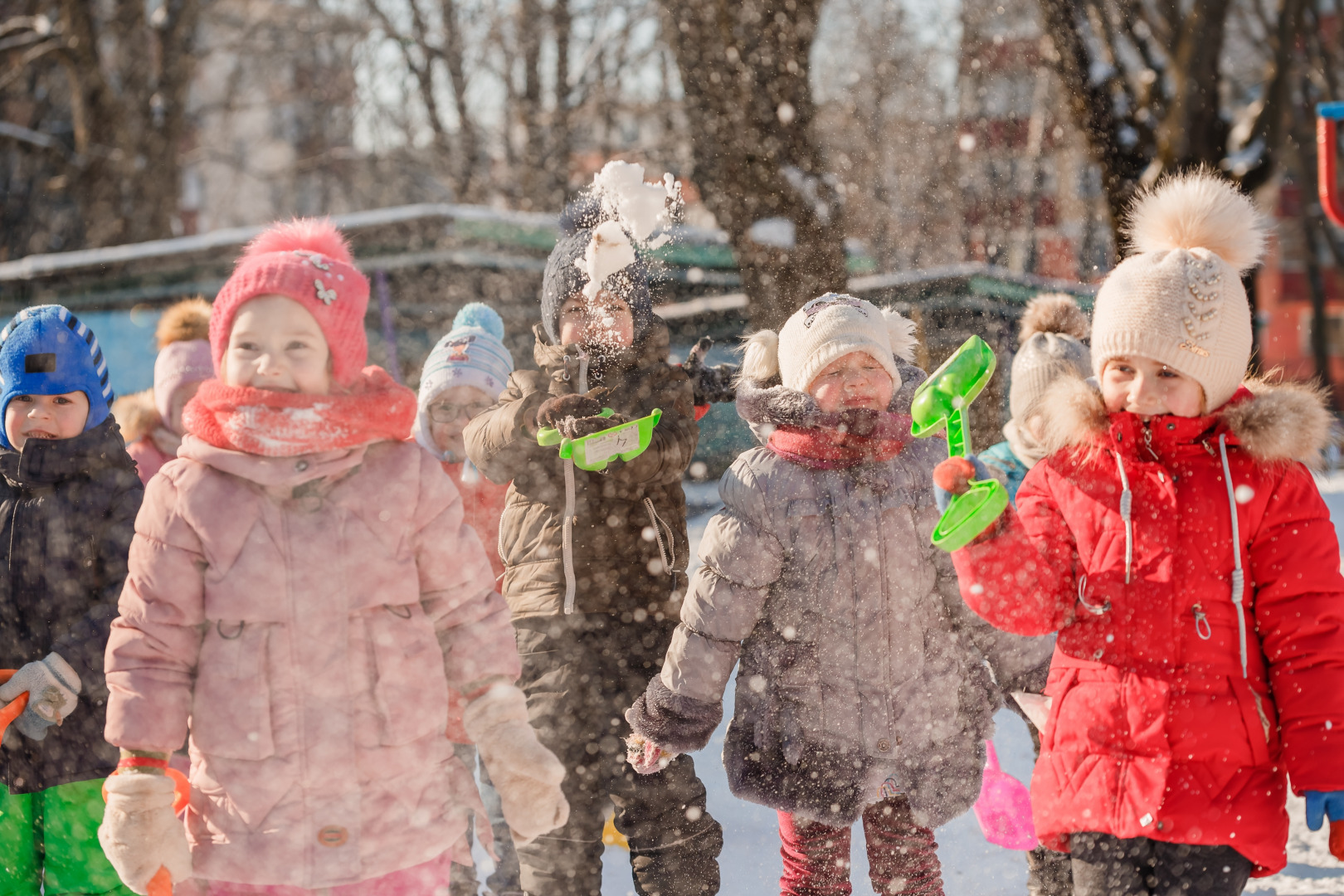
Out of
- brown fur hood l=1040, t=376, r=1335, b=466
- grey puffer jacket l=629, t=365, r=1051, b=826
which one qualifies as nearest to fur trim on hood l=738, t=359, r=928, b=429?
grey puffer jacket l=629, t=365, r=1051, b=826

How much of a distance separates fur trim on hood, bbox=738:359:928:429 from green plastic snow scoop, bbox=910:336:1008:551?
0.41 metres

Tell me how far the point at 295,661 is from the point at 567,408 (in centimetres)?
103

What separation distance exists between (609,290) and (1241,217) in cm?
159

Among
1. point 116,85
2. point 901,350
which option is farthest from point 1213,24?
point 116,85

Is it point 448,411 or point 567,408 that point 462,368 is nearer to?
point 448,411

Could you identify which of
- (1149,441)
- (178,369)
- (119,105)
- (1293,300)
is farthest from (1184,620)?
(1293,300)

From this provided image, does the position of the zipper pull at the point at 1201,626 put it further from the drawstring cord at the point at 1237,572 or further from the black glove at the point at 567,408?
the black glove at the point at 567,408

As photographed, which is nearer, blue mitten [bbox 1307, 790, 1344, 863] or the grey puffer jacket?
blue mitten [bbox 1307, 790, 1344, 863]

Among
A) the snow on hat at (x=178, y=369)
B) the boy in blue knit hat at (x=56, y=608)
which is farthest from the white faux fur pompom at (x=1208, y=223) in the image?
the snow on hat at (x=178, y=369)

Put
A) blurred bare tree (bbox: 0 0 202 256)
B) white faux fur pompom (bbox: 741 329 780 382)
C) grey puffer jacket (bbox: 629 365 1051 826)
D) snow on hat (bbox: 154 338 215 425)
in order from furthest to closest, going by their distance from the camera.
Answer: blurred bare tree (bbox: 0 0 202 256)
snow on hat (bbox: 154 338 215 425)
white faux fur pompom (bbox: 741 329 780 382)
grey puffer jacket (bbox: 629 365 1051 826)

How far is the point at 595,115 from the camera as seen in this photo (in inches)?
886

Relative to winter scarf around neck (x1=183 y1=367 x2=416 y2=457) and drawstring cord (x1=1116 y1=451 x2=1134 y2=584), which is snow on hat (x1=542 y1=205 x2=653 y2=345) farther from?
drawstring cord (x1=1116 y1=451 x2=1134 y2=584)

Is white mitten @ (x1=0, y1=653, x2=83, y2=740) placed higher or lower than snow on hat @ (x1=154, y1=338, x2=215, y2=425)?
lower

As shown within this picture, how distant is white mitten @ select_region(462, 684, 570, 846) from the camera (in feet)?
7.58
